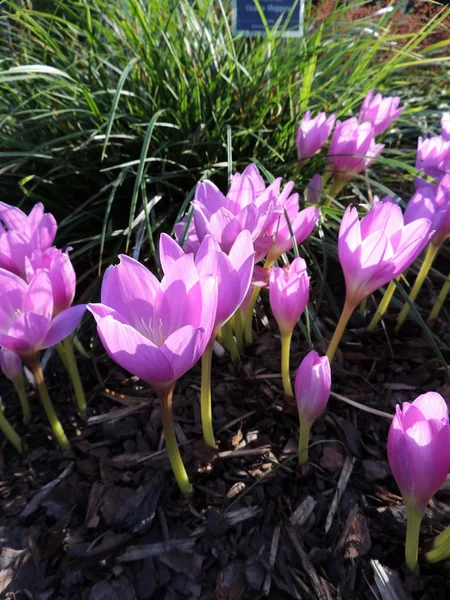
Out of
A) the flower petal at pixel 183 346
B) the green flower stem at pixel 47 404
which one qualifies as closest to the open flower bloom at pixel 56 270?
the green flower stem at pixel 47 404

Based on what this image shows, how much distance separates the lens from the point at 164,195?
1684 millimetres

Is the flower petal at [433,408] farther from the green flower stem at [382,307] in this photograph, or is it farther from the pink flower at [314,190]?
the pink flower at [314,190]

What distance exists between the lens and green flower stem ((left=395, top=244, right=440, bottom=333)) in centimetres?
119

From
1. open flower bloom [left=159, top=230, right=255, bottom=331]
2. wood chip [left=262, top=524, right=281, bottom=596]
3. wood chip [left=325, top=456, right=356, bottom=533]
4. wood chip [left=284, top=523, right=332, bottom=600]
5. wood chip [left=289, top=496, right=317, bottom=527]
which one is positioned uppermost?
open flower bloom [left=159, top=230, right=255, bottom=331]

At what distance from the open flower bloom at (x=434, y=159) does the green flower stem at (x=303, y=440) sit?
691 mm

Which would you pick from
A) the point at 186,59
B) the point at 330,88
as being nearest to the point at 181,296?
the point at 186,59

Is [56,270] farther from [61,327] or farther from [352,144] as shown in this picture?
[352,144]

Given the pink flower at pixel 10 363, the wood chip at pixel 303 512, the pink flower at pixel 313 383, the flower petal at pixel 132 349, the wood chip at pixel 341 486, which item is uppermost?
the flower petal at pixel 132 349

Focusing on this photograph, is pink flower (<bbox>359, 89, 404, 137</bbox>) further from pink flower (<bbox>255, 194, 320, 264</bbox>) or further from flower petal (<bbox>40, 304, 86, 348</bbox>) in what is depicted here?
flower petal (<bbox>40, 304, 86, 348</bbox>)

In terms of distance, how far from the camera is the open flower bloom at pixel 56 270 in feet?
2.97

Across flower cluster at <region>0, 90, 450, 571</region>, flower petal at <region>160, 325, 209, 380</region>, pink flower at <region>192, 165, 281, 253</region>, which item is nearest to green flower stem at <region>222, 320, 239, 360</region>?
flower cluster at <region>0, 90, 450, 571</region>

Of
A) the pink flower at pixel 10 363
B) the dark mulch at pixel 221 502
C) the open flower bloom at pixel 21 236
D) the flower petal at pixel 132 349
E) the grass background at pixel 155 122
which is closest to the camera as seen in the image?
the flower petal at pixel 132 349

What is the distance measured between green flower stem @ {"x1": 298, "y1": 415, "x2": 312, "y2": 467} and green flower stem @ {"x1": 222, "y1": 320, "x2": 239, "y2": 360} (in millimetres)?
325

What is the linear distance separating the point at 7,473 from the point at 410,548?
828mm
